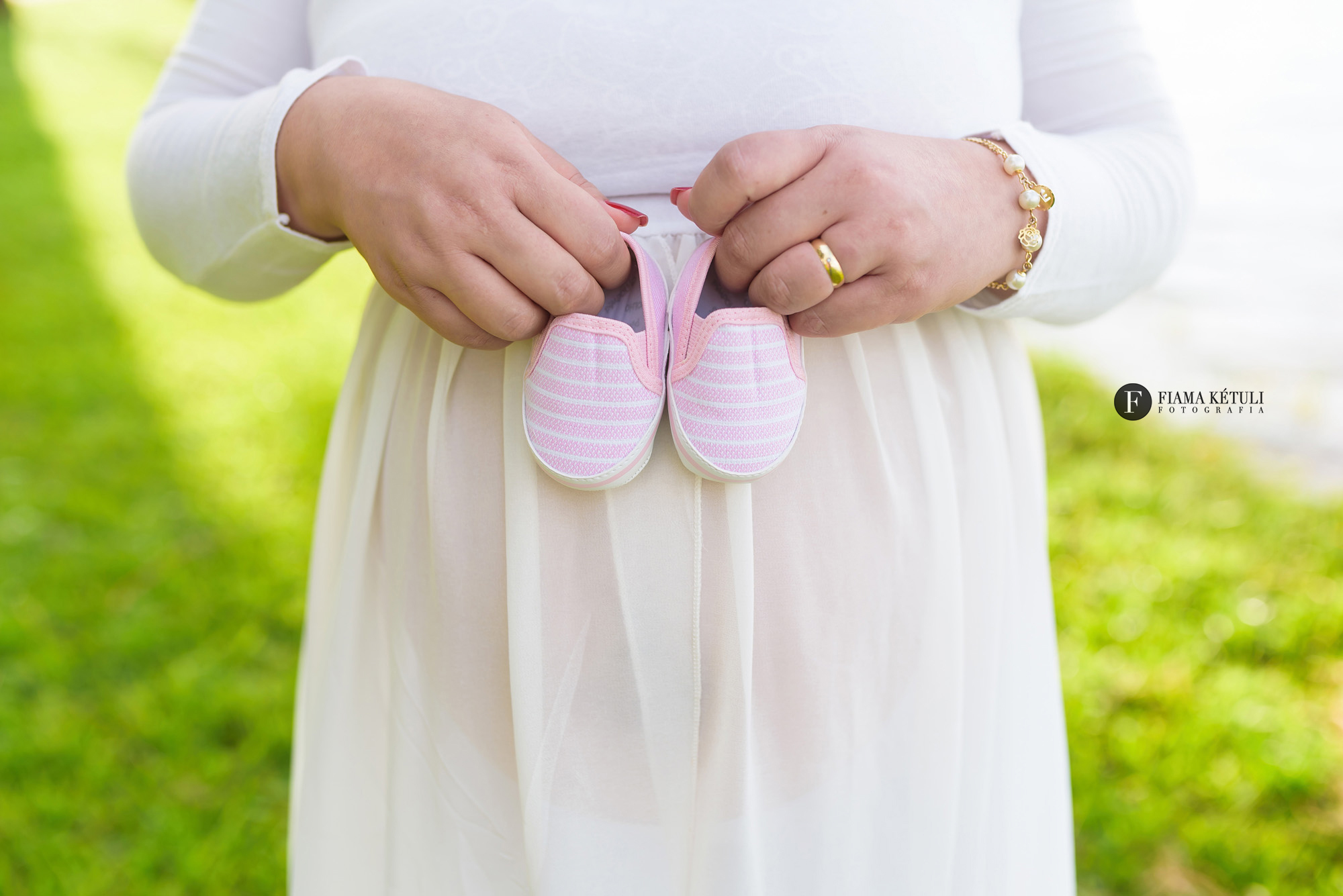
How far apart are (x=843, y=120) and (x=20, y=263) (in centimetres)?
544

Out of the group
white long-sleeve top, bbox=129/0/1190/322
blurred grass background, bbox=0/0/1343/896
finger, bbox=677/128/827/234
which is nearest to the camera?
finger, bbox=677/128/827/234

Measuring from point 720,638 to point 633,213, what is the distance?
14.3 inches

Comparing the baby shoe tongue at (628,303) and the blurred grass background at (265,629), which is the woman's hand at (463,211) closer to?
the baby shoe tongue at (628,303)

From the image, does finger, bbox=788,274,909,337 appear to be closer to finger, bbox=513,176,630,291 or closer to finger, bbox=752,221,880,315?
finger, bbox=752,221,880,315

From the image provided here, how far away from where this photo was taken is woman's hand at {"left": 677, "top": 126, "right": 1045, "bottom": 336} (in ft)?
2.19

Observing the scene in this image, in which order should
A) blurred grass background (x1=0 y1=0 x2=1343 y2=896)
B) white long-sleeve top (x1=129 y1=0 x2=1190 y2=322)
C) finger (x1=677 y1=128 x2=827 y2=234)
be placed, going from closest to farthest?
finger (x1=677 y1=128 x2=827 y2=234)
white long-sleeve top (x1=129 y1=0 x2=1190 y2=322)
blurred grass background (x1=0 y1=0 x2=1343 y2=896)

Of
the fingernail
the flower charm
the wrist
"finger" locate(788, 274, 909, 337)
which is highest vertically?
the wrist

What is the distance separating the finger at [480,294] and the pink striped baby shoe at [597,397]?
0.03m

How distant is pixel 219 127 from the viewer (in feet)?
2.75

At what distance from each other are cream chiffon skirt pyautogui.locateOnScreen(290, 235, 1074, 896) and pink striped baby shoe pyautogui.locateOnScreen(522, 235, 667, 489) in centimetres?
5

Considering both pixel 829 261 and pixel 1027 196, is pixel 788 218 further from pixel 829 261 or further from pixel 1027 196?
pixel 1027 196

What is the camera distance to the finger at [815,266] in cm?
67

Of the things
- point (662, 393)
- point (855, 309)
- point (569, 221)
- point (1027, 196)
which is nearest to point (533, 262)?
point (569, 221)

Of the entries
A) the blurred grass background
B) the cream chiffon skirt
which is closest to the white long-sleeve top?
the cream chiffon skirt
